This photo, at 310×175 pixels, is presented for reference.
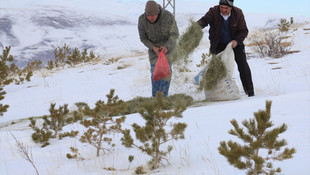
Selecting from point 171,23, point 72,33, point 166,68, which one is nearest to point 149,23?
point 171,23

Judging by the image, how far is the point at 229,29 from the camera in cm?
443

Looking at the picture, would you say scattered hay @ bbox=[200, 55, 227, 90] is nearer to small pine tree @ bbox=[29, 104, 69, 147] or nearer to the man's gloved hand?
Answer: the man's gloved hand

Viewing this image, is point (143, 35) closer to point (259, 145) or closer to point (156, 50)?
point (156, 50)

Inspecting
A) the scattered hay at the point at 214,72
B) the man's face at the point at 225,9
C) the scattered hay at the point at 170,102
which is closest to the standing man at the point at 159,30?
the scattered hay at the point at 170,102

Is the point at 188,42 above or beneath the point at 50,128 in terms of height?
above

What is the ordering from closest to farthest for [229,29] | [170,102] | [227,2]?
1. [227,2]
2. [229,29]
3. [170,102]

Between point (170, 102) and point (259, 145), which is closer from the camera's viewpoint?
point (259, 145)

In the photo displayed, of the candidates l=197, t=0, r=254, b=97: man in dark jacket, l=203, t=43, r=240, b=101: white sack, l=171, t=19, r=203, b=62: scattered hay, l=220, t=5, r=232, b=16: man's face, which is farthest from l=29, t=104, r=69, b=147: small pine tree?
l=220, t=5, r=232, b=16: man's face

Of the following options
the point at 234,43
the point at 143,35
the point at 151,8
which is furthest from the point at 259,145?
the point at 143,35

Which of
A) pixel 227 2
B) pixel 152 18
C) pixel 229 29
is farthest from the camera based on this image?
pixel 152 18

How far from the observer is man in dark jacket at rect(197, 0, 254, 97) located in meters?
4.31

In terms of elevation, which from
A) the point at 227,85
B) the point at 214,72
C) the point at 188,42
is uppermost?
the point at 188,42

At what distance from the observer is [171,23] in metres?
4.74

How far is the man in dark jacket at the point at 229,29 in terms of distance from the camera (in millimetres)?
4309
